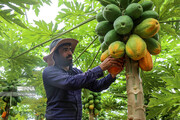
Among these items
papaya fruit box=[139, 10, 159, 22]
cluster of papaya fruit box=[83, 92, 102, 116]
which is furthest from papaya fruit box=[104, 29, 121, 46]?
cluster of papaya fruit box=[83, 92, 102, 116]

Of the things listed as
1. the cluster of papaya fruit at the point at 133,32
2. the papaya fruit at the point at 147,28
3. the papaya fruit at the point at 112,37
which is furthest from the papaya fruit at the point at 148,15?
the papaya fruit at the point at 112,37

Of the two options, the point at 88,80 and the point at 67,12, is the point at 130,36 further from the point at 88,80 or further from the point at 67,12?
the point at 67,12

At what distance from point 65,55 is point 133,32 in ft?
4.32

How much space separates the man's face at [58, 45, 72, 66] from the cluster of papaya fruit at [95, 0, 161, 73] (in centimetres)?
105

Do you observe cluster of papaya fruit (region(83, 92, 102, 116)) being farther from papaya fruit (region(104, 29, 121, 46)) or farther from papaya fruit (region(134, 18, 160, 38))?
papaya fruit (region(134, 18, 160, 38))

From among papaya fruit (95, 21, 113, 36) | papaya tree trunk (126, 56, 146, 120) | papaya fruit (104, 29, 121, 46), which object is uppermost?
papaya fruit (95, 21, 113, 36)

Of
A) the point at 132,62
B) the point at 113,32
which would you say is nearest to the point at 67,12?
the point at 113,32

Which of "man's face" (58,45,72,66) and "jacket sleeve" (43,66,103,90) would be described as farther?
"man's face" (58,45,72,66)

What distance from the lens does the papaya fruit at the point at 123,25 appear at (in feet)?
4.38

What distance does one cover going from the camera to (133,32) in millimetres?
1437

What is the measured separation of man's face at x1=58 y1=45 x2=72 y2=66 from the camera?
254 centimetres

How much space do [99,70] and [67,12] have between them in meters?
1.54

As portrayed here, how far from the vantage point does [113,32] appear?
1458 millimetres

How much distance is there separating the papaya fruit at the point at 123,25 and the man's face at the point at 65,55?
128 cm
